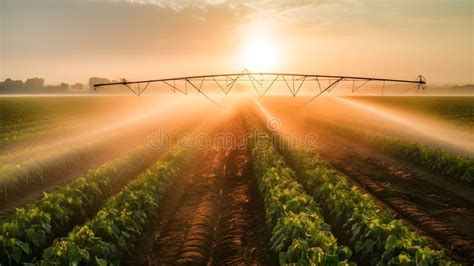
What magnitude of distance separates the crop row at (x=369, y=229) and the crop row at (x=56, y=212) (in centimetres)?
804

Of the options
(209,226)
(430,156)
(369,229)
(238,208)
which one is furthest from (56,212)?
(430,156)

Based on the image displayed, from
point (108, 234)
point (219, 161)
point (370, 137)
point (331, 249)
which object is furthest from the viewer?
point (370, 137)

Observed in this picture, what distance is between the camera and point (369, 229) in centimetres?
1091

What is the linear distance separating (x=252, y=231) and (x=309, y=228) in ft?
12.6

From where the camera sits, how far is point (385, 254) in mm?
9570

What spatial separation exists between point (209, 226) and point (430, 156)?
15.4 meters

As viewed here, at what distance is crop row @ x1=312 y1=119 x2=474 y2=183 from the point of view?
20808 mm

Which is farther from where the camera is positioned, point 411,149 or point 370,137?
point 370,137

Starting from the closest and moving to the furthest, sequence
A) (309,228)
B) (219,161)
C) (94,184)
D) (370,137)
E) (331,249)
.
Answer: (331,249) < (309,228) < (94,184) < (219,161) < (370,137)

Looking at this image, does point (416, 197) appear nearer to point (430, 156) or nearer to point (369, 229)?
point (430, 156)

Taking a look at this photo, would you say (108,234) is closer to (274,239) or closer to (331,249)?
(274,239)

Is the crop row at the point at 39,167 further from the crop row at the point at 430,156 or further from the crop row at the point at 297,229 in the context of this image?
the crop row at the point at 430,156

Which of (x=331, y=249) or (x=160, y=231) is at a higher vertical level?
(x=331, y=249)

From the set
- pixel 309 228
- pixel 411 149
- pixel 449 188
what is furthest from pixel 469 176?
pixel 309 228
